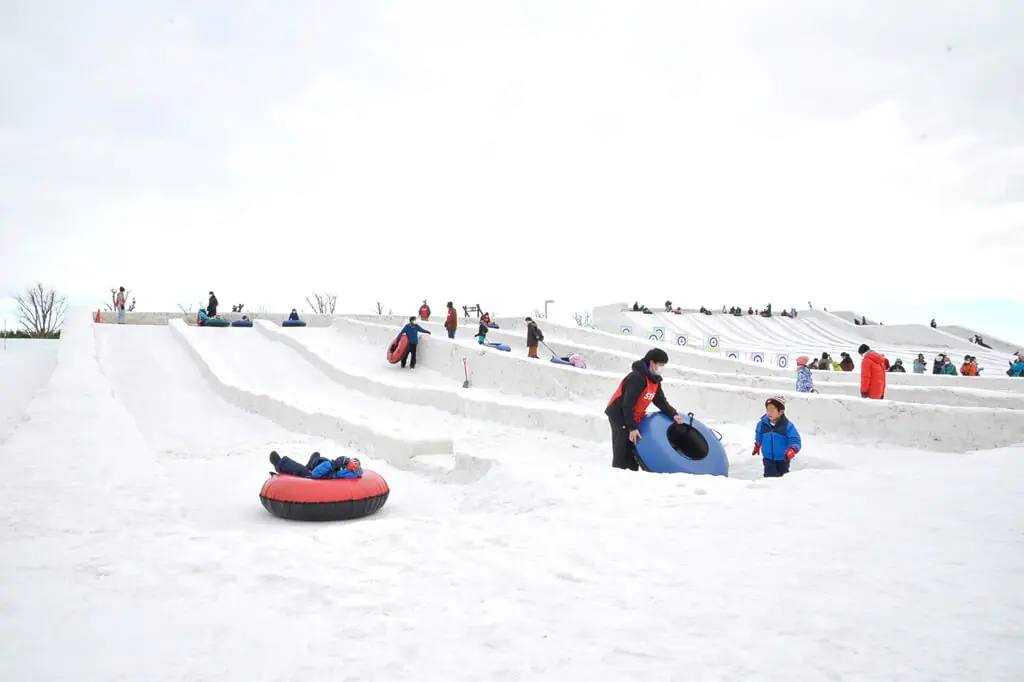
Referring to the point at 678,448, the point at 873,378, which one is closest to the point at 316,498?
the point at 678,448

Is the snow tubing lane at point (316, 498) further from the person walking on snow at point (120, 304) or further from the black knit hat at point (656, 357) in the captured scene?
the person walking on snow at point (120, 304)

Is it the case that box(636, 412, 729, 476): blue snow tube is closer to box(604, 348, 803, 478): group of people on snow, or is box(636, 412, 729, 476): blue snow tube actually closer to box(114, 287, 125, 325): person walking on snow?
box(604, 348, 803, 478): group of people on snow

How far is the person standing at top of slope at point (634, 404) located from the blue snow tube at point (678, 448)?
0.12 m

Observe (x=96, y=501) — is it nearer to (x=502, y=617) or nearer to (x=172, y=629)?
(x=172, y=629)

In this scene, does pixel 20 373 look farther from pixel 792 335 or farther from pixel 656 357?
pixel 792 335

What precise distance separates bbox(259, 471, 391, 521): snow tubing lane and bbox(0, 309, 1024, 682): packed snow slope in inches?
7.4

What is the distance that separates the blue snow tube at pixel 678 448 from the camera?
7.75 metres

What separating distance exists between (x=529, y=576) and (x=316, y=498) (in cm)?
387

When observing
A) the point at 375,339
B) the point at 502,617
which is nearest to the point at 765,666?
the point at 502,617

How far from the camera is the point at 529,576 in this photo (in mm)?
4207

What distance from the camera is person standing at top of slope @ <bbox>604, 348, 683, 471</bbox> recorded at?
7.75 meters

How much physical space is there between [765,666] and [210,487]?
8.20 metres

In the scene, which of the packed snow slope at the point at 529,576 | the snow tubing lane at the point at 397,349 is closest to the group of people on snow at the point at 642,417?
the packed snow slope at the point at 529,576

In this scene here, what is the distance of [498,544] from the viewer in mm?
4828
